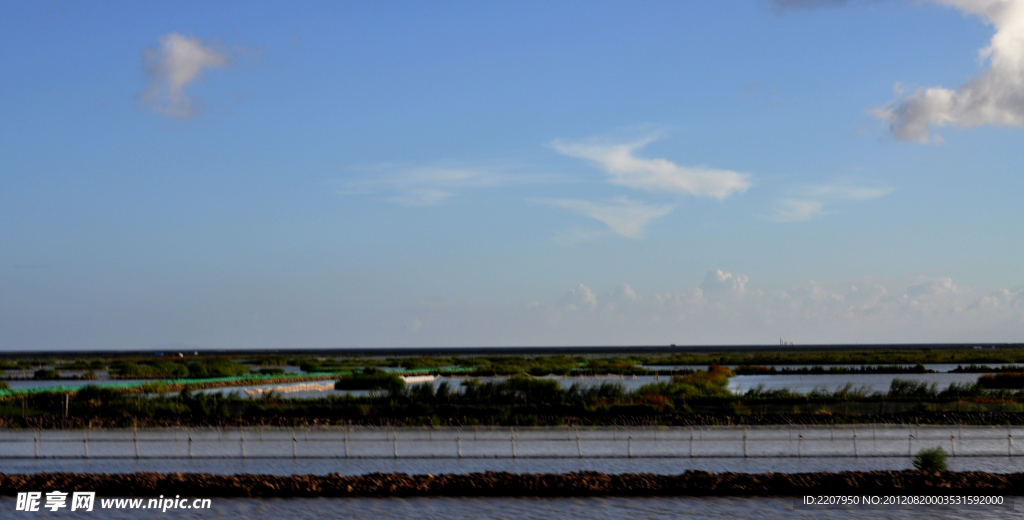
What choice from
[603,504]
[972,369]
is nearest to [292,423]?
[603,504]

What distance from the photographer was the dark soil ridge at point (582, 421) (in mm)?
36062

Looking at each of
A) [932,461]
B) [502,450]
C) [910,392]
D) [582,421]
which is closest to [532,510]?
[502,450]

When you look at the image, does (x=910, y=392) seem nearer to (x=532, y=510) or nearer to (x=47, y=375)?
(x=532, y=510)

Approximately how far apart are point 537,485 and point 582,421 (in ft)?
57.5

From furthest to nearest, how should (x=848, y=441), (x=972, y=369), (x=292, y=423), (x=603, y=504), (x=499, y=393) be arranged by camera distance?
(x=972, y=369)
(x=499, y=393)
(x=292, y=423)
(x=848, y=441)
(x=603, y=504)

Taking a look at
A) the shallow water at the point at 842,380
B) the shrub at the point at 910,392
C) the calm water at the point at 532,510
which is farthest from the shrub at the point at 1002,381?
the calm water at the point at 532,510

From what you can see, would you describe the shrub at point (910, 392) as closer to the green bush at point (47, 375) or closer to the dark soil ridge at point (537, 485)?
the dark soil ridge at point (537, 485)

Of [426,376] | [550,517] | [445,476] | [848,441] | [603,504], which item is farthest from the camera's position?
[426,376]

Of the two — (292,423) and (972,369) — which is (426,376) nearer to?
(292,423)

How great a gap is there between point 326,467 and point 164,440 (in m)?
9.85

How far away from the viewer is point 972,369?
3526 inches

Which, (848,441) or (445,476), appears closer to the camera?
(445,476)

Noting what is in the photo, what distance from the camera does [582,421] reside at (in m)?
37.2

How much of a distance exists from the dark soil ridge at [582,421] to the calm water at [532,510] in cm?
1638
